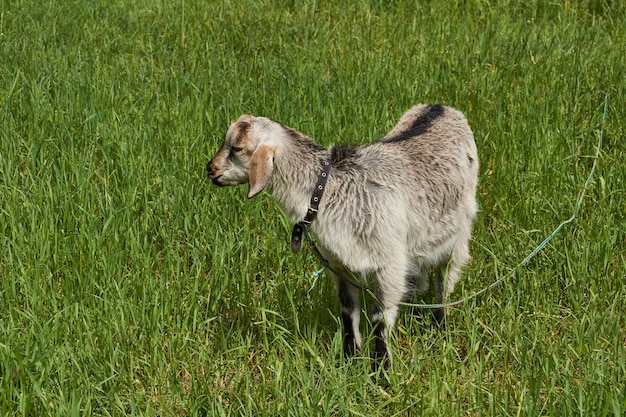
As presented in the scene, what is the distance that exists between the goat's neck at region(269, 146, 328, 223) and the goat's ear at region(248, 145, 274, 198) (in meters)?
0.12

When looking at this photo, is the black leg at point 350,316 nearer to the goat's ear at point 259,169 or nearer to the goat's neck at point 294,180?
the goat's neck at point 294,180

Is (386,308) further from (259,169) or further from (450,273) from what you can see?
(259,169)

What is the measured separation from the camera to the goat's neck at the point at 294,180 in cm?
418

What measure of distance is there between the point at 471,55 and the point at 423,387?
3617mm

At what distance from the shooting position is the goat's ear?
3939 millimetres

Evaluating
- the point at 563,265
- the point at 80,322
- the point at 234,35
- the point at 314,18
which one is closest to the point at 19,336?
the point at 80,322

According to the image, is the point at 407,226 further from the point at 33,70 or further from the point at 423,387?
the point at 33,70

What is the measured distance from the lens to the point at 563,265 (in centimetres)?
479

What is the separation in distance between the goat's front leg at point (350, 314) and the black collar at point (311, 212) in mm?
363

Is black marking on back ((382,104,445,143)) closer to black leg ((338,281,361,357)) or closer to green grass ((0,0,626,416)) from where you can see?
green grass ((0,0,626,416))

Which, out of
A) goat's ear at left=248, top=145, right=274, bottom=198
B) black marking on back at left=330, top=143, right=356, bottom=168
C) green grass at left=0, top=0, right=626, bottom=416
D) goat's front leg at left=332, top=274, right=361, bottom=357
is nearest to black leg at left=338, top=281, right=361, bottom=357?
goat's front leg at left=332, top=274, right=361, bottom=357

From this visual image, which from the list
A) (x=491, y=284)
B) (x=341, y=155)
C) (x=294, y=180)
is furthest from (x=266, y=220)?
(x=491, y=284)

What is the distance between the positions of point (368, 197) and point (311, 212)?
0.92 ft

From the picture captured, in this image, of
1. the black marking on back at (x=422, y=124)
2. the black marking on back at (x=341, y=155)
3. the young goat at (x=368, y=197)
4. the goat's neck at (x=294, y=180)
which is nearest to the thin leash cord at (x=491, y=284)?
the young goat at (x=368, y=197)
